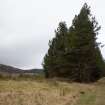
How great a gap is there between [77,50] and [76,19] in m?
4.92

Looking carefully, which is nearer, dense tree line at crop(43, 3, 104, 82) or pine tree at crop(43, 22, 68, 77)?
dense tree line at crop(43, 3, 104, 82)

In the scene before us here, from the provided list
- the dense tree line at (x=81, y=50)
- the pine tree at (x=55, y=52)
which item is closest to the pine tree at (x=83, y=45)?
the dense tree line at (x=81, y=50)

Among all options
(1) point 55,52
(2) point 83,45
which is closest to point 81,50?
(2) point 83,45

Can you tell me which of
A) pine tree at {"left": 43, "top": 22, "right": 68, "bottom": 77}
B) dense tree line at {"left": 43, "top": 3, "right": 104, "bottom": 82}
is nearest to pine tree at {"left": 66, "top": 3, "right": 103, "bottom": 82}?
dense tree line at {"left": 43, "top": 3, "right": 104, "bottom": 82}

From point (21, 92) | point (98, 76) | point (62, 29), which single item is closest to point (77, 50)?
point (98, 76)

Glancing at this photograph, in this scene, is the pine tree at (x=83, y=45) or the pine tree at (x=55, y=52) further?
the pine tree at (x=55, y=52)

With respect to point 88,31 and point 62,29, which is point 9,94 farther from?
point 62,29

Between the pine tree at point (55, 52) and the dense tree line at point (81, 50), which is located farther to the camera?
the pine tree at point (55, 52)

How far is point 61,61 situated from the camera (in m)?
59.2

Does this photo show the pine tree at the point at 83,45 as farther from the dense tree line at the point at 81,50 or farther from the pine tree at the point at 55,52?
the pine tree at the point at 55,52

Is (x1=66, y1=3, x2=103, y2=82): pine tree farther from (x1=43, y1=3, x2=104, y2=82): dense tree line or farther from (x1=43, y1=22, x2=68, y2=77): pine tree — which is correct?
(x1=43, y1=22, x2=68, y2=77): pine tree

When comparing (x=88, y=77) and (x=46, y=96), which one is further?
(x=88, y=77)

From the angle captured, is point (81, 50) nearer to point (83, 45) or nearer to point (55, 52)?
point (83, 45)

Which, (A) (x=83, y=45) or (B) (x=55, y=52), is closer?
(A) (x=83, y=45)
